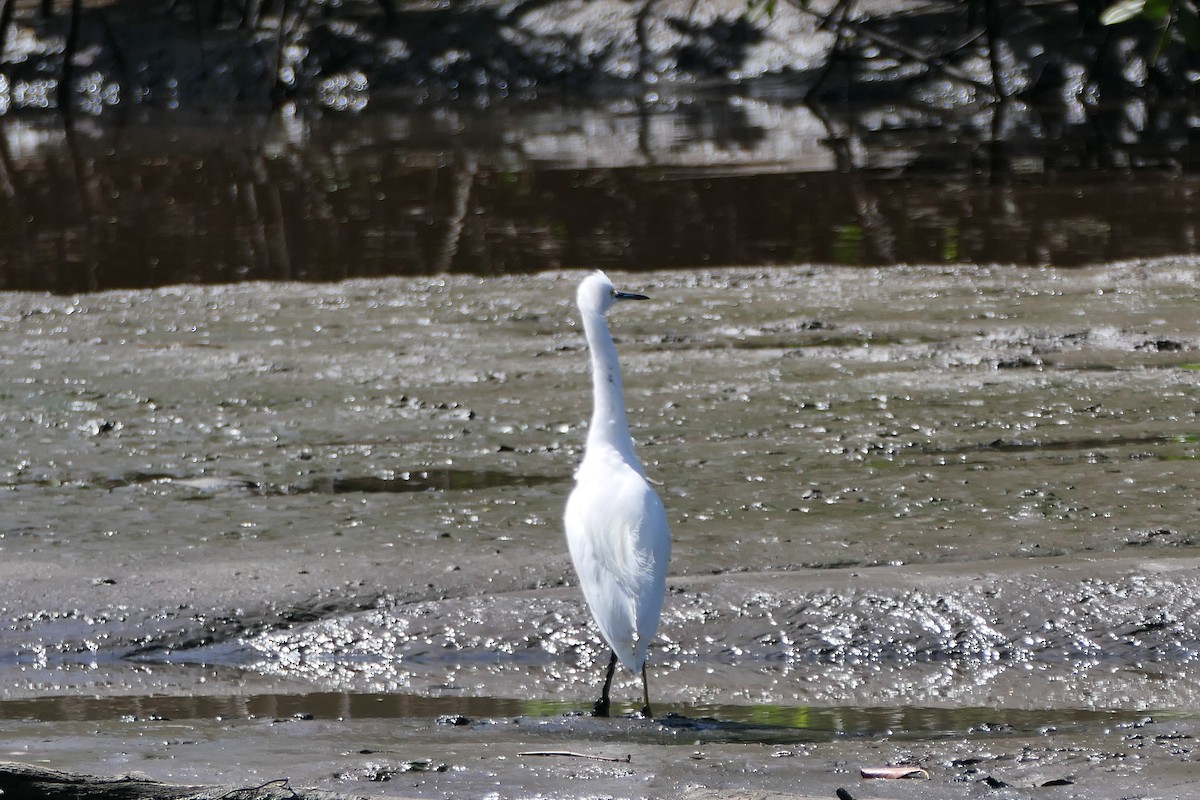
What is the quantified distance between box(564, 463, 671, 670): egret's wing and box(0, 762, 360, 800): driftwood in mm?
1106

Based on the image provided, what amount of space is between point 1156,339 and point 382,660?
427cm

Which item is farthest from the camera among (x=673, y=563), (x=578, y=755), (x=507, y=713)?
(x=673, y=563)

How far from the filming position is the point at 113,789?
2.83 meters

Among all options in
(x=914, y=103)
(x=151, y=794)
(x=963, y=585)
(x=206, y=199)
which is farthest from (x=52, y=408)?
(x=914, y=103)

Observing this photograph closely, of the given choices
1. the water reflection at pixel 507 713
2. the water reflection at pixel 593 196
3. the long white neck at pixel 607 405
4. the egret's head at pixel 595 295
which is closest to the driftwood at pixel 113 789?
the water reflection at pixel 507 713

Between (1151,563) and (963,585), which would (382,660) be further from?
(1151,563)

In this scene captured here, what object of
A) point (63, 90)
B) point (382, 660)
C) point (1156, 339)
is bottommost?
point (382, 660)

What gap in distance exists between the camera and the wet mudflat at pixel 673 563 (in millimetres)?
3598

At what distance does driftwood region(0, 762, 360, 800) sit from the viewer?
2797 mm

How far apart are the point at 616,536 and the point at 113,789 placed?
4.70ft

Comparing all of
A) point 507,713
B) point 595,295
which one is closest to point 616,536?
point 507,713

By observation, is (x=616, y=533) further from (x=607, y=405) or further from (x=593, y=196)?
(x=593, y=196)

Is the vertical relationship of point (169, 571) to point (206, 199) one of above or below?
below

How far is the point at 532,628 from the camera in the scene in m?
4.67
